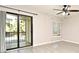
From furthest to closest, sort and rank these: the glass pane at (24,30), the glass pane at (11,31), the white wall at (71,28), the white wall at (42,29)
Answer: the white wall at (71,28)
the white wall at (42,29)
the glass pane at (24,30)
the glass pane at (11,31)

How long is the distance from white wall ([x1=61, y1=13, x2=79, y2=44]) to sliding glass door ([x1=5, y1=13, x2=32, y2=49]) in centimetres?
359

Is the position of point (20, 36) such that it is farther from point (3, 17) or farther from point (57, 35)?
point (57, 35)

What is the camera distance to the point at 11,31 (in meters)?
5.11

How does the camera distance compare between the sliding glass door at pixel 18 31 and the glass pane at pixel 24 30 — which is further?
the glass pane at pixel 24 30

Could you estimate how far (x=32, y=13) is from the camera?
5922 millimetres

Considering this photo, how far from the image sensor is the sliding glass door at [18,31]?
4984mm

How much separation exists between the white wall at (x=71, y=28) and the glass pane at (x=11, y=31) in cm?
440

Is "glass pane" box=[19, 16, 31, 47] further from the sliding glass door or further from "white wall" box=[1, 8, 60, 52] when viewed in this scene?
"white wall" box=[1, 8, 60, 52]

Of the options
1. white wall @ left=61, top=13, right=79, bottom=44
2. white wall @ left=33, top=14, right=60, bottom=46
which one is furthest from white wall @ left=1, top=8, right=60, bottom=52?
white wall @ left=61, top=13, right=79, bottom=44

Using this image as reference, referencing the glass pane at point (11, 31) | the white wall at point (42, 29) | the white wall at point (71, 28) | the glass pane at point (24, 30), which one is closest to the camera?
the glass pane at point (11, 31)

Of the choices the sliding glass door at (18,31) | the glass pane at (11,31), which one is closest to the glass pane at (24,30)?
the sliding glass door at (18,31)

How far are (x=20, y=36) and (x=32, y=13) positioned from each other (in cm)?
148

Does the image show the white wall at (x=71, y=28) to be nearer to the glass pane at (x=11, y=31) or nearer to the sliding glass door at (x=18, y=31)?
the sliding glass door at (x=18, y=31)
